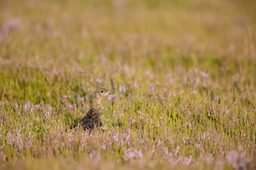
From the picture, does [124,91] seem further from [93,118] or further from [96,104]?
[93,118]

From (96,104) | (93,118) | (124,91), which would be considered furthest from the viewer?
(124,91)

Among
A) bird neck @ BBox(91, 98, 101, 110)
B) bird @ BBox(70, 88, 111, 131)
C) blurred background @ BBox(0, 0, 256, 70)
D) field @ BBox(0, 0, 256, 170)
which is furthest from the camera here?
blurred background @ BBox(0, 0, 256, 70)

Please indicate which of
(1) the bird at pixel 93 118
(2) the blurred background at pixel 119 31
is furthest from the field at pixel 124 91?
A: (1) the bird at pixel 93 118

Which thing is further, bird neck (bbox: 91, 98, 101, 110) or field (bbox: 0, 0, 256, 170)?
bird neck (bbox: 91, 98, 101, 110)

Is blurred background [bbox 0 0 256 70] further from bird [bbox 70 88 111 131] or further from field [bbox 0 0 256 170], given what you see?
bird [bbox 70 88 111 131]

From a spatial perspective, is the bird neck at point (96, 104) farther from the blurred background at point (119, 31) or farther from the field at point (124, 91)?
the blurred background at point (119, 31)

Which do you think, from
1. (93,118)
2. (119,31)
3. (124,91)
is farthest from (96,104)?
(119,31)

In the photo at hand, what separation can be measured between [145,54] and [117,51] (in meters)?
0.86

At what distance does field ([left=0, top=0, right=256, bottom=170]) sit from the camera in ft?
15.2

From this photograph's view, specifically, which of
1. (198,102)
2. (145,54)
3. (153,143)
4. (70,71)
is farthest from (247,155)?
(145,54)

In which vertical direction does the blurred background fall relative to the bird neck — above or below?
above

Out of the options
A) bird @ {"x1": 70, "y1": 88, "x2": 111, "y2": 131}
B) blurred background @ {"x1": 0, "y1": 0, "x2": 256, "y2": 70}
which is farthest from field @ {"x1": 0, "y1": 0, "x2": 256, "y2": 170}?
bird @ {"x1": 70, "y1": 88, "x2": 111, "y2": 131}

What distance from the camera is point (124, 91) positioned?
287 inches

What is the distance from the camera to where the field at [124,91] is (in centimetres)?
462
